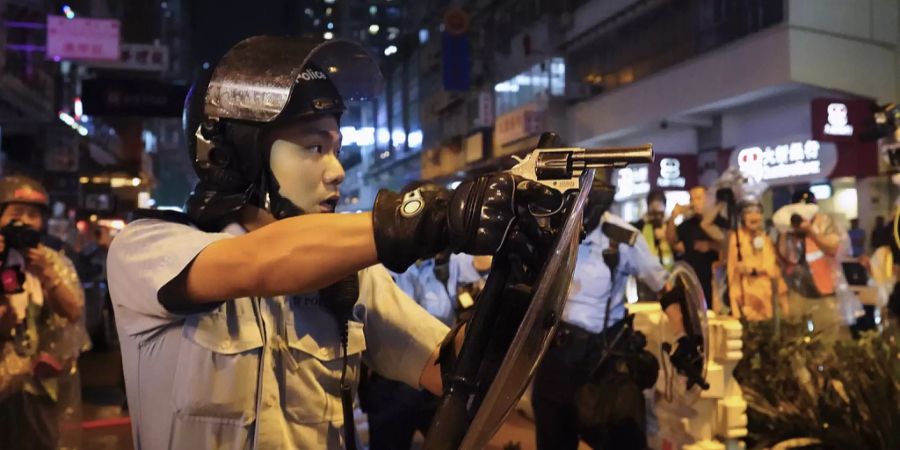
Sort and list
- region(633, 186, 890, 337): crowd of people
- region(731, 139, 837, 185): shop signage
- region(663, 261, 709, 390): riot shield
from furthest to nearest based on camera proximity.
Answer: region(731, 139, 837, 185): shop signage, region(633, 186, 890, 337): crowd of people, region(663, 261, 709, 390): riot shield

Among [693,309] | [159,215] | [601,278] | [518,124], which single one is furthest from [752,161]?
[159,215]

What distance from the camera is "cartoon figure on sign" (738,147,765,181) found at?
14.9 m

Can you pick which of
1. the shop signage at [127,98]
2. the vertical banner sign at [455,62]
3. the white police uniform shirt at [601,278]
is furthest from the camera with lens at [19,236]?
the vertical banner sign at [455,62]

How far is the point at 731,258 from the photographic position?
7.27 meters

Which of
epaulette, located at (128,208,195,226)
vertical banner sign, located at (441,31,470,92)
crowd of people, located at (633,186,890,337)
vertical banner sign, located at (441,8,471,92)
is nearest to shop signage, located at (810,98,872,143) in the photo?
crowd of people, located at (633,186,890,337)

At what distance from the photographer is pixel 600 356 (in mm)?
4715

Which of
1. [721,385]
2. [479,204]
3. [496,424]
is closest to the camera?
[479,204]

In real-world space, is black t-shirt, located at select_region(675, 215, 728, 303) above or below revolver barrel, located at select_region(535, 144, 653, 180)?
below

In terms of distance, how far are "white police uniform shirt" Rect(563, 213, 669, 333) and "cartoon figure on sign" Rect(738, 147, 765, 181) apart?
34.7 ft

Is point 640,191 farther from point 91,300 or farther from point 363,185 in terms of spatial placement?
point 363,185

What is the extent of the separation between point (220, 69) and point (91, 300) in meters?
11.5

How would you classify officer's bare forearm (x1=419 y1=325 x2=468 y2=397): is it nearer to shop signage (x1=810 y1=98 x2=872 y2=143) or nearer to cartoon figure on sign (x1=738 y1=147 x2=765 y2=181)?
shop signage (x1=810 y1=98 x2=872 y2=143)

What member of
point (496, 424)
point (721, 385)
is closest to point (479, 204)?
point (496, 424)

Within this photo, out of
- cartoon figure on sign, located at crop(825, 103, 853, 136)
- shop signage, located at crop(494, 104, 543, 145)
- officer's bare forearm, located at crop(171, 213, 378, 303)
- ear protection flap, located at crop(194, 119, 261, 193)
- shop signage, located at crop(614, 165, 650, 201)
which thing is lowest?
officer's bare forearm, located at crop(171, 213, 378, 303)
